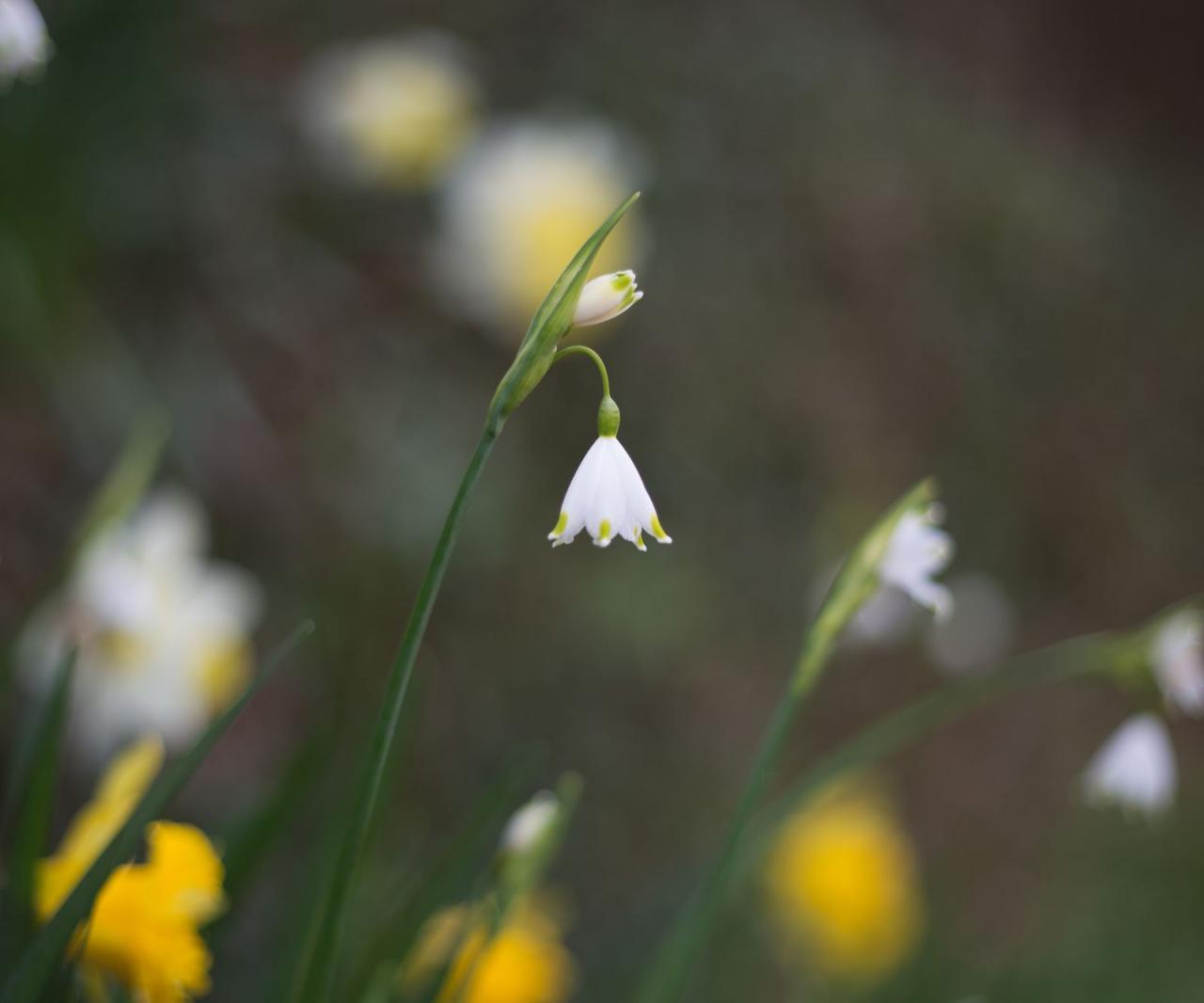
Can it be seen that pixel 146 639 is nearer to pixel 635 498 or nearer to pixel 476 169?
pixel 635 498

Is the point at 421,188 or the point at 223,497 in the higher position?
the point at 421,188

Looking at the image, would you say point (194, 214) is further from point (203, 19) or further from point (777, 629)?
point (777, 629)

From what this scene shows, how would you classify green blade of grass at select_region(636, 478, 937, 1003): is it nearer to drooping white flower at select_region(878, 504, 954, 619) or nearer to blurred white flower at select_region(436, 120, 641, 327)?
drooping white flower at select_region(878, 504, 954, 619)

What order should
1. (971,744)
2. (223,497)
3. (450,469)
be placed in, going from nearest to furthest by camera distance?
(223,497), (450,469), (971,744)

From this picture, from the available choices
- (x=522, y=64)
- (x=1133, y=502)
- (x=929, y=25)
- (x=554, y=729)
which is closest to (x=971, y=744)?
(x=1133, y=502)

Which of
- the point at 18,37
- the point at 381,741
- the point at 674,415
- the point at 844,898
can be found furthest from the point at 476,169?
the point at 381,741

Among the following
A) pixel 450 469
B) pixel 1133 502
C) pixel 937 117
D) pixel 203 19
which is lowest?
pixel 450 469
